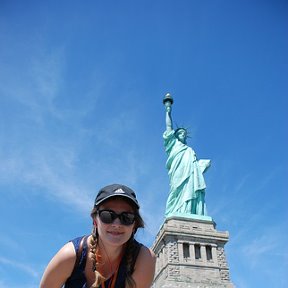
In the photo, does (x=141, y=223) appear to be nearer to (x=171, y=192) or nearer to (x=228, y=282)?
(x=228, y=282)

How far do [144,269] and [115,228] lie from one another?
1.93 ft

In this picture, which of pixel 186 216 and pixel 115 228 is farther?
pixel 186 216

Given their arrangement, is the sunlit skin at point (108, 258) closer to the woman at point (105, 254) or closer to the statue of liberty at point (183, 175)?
the woman at point (105, 254)

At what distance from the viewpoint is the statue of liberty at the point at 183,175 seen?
30.1 metres

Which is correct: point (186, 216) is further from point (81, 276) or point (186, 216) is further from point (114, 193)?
point (114, 193)

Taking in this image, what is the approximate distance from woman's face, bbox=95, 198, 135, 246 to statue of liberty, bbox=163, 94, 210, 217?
25.8 meters

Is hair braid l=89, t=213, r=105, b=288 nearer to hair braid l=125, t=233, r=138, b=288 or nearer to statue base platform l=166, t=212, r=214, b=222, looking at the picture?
hair braid l=125, t=233, r=138, b=288

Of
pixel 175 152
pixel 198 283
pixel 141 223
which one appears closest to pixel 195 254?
pixel 198 283

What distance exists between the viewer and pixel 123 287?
331 centimetres

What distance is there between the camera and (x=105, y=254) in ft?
11.1

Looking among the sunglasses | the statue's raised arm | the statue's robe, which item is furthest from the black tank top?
the statue's raised arm

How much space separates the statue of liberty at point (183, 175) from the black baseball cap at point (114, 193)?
25.9m

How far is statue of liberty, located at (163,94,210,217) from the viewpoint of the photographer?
98.6 feet

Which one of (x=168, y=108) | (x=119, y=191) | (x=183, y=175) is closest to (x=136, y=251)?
(x=119, y=191)
